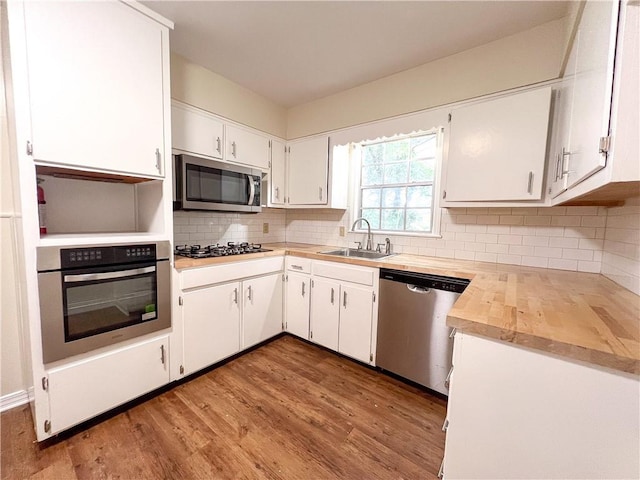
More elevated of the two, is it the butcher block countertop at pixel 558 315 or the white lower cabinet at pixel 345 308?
the butcher block countertop at pixel 558 315

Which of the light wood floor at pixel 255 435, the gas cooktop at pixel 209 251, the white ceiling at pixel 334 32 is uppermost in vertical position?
the white ceiling at pixel 334 32

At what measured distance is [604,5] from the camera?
0.88 metres

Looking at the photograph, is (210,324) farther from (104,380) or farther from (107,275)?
(107,275)

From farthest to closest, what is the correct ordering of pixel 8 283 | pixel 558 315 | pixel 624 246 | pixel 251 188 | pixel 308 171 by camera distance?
pixel 308 171, pixel 251 188, pixel 8 283, pixel 624 246, pixel 558 315

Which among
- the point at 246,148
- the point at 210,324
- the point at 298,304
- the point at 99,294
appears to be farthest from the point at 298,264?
the point at 99,294

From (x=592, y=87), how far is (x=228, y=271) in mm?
2261

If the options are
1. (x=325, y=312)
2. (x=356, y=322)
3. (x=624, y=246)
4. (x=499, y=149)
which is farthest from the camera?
(x=325, y=312)

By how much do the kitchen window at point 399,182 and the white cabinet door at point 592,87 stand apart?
3.93 feet

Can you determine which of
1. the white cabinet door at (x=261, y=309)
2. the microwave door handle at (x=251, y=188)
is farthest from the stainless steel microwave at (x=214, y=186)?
the white cabinet door at (x=261, y=309)

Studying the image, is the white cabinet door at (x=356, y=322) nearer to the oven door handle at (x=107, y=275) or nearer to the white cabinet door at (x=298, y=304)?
the white cabinet door at (x=298, y=304)

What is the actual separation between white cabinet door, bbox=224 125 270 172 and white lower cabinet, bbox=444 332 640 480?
2431mm

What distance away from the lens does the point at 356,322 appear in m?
2.23

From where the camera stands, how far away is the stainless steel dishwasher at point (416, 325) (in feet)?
5.93

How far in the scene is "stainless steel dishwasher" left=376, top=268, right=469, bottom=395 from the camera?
5.93 ft
